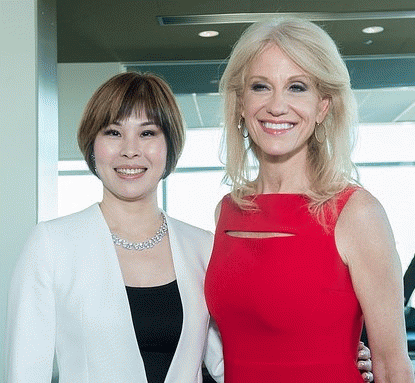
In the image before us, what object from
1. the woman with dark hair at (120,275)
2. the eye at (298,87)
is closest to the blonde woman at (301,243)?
the eye at (298,87)

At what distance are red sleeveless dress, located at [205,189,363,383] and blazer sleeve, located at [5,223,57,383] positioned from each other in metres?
0.45

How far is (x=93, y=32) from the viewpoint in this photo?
3.85m

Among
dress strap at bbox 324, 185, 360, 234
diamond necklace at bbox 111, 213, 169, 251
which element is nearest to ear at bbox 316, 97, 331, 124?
dress strap at bbox 324, 185, 360, 234

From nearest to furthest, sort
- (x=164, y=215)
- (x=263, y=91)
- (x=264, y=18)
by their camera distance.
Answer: (x=263, y=91)
(x=164, y=215)
(x=264, y=18)

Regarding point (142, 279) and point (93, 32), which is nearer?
point (142, 279)

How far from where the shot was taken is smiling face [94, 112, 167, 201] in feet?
6.64

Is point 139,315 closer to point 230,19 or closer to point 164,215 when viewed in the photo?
point 164,215

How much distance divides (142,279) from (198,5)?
2.15 metres

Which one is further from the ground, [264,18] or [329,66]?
[264,18]

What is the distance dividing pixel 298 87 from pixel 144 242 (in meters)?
0.60

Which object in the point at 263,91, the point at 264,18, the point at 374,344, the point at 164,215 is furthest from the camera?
the point at 264,18

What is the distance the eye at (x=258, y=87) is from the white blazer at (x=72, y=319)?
0.57m

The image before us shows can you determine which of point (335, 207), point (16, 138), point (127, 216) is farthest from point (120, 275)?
point (16, 138)

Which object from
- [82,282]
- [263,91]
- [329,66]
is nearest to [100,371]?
[82,282]
